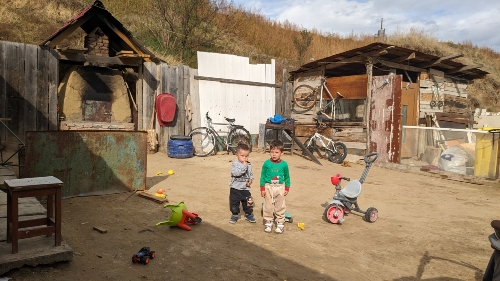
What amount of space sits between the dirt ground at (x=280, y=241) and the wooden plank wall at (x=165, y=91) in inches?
159

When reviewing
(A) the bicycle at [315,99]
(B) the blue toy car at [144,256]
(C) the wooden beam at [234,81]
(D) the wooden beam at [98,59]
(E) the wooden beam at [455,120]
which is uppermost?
(D) the wooden beam at [98,59]

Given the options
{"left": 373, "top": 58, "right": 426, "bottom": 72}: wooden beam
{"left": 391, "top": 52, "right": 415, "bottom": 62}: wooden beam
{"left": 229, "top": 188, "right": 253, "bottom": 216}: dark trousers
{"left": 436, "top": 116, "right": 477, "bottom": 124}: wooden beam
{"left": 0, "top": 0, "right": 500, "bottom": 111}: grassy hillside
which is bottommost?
{"left": 229, "top": 188, "right": 253, "bottom": 216}: dark trousers

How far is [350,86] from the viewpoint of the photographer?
12.9 m

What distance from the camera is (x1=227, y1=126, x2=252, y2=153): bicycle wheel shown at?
12680mm

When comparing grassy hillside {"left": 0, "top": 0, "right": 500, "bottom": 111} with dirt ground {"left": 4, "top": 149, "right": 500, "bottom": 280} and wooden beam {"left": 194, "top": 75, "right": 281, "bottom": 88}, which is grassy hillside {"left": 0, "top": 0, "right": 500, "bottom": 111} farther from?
dirt ground {"left": 4, "top": 149, "right": 500, "bottom": 280}

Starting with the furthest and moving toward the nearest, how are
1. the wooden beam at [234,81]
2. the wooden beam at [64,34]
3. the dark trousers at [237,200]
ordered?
1. the wooden beam at [234,81]
2. the wooden beam at [64,34]
3. the dark trousers at [237,200]

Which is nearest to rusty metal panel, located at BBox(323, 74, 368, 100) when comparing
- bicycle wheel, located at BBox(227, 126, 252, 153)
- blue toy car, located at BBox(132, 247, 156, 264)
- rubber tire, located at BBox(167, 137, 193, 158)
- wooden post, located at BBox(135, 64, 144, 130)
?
bicycle wheel, located at BBox(227, 126, 252, 153)

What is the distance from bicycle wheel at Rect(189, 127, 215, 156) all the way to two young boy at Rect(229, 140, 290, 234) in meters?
6.46

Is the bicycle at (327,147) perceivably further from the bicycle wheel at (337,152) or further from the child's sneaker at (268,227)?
the child's sneaker at (268,227)

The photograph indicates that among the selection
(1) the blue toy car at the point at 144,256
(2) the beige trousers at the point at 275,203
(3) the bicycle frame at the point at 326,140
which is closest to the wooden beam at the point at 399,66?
(3) the bicycle frame at the point at 326,140

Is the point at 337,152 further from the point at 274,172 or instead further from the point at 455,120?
the point at 274,172

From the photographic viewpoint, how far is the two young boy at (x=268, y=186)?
5387 millimetres

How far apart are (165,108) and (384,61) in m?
7.04

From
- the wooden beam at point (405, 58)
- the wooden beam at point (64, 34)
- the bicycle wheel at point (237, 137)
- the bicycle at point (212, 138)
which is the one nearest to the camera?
the wooden beam at point (64, 34)
